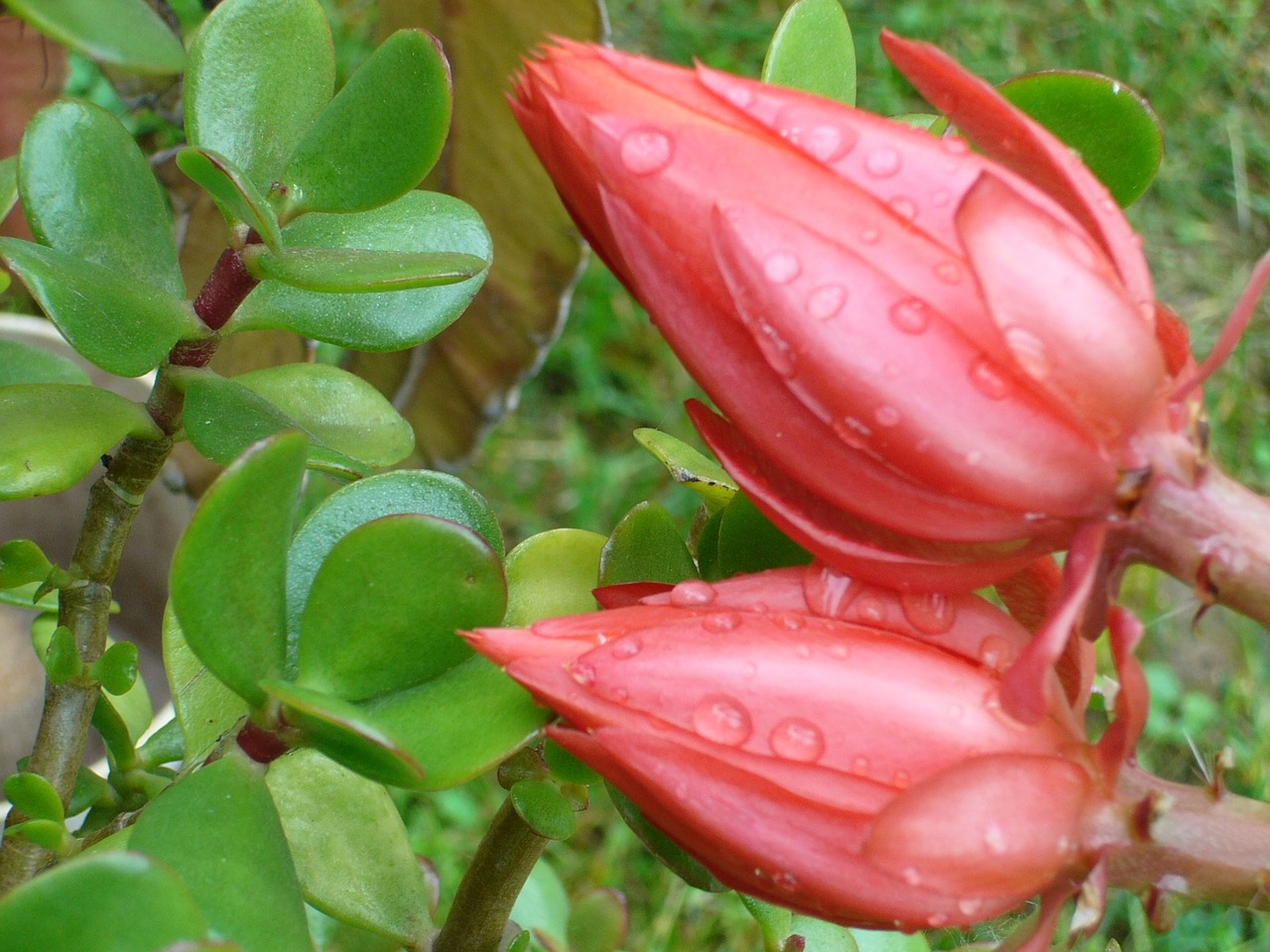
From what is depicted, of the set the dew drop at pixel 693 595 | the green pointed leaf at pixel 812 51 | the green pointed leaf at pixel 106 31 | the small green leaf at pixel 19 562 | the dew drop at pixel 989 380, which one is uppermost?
the green pointed leaf at pixel 106 31

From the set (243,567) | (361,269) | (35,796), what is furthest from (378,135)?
(35,796)

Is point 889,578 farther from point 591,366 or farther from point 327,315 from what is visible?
point 591,366

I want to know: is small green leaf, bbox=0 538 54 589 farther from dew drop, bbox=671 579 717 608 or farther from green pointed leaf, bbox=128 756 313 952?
dew drop, bbox=671 579 717 608

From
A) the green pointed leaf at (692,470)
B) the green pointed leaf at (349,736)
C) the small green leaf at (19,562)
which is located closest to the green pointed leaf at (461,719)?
the green pointed leaf at (349,736)

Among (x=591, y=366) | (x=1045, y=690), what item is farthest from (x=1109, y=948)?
(x=591, y=366)

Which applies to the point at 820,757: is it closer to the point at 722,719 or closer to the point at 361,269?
the point at 722,719

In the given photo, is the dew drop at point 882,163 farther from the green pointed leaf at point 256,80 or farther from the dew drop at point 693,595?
the green pointed leaf at point 256,80
